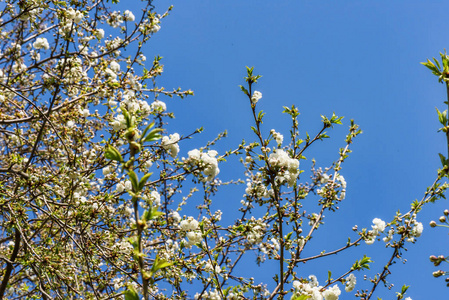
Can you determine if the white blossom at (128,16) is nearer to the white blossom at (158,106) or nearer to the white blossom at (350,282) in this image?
the white blossom at (158,106)

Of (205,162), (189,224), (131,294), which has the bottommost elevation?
(131,294)

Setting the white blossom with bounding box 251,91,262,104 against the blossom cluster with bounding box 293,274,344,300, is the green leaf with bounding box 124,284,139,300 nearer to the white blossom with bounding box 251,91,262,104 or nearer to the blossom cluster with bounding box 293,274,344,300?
the blossom cluster with bounding box 293,274,344,300

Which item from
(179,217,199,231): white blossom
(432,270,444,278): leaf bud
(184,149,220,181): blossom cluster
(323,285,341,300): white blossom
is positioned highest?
(184,149,220,181): blossom cluster

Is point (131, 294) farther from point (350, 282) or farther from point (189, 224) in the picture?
point (350, 282)

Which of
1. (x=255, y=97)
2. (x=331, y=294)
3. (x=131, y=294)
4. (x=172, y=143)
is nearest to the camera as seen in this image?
(x=131, y=294)

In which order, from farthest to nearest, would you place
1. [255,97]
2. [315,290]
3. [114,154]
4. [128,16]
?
[128,16], [255,97], [315,290], [114,154]

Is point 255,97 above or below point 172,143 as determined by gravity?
below

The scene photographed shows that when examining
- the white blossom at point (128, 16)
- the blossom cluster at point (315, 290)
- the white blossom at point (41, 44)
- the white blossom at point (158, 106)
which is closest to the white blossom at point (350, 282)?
the blossom cluster at point (315, 290)

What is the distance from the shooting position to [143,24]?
532 centimetres

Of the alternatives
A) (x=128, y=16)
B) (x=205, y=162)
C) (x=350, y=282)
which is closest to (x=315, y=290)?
(x=350, y=282)

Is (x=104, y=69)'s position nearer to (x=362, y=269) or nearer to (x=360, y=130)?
(x=360, y=130)

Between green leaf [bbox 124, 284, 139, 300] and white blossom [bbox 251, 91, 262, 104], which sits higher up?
white blossom [bbox 251, 91, 262, 104]

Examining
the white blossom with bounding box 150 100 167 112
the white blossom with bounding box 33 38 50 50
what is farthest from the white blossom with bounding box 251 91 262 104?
the white blossom with bounding box 33 38 50 50

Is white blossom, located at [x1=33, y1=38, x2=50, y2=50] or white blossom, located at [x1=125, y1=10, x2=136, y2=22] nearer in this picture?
white blossom, located at [x1=33, y1=38, x2=50, y2=50]
